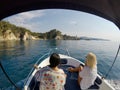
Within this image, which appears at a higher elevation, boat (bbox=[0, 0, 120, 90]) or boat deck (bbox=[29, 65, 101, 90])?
boat (bbox=[0, 0, 120, 90])

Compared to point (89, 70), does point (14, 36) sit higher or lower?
lower

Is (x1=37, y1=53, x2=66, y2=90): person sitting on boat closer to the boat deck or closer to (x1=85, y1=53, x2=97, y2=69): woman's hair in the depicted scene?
(x1=85, y1=53, x2=97, y2=69): woman's hair

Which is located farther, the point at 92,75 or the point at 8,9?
the point at 92,75

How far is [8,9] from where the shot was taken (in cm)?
274

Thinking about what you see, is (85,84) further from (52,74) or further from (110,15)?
(110,15)

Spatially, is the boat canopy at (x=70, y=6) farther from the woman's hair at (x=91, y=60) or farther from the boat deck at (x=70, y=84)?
the boat deck at (x=70, y=84)

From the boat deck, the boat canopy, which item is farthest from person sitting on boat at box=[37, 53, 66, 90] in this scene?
the boat deck

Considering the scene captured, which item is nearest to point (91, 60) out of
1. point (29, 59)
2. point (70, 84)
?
point (70, 84)

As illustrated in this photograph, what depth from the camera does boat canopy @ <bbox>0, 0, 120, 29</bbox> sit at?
A: 8.71 feet

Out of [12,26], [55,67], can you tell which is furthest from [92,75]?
[12,26]

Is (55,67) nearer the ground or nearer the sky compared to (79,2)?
nearer the ground

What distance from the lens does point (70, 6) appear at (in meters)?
2.95

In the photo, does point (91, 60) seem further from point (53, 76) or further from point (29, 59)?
point (29, 59)

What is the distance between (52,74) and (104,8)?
1.18 m
